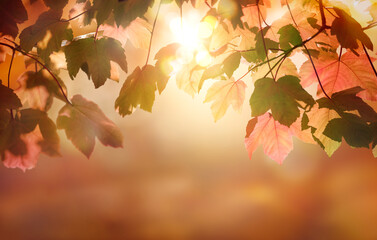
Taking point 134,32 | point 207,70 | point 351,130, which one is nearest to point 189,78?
point 207,70

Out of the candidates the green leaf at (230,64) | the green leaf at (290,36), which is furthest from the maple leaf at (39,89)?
the green leaf at (290,36)

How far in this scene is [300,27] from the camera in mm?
935

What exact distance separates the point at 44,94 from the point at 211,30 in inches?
21.1

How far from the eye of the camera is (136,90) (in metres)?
0.86

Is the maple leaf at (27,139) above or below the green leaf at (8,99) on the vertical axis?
below

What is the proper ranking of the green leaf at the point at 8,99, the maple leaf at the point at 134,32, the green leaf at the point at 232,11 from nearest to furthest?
the green leaf at the point at 232,11 → the green leaf at the point at 8,99 → the maple leaf at the point at 134,32

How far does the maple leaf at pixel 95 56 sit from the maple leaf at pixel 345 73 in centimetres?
55

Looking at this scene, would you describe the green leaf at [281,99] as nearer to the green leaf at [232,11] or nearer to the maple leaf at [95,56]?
the green leaf at [232,11]

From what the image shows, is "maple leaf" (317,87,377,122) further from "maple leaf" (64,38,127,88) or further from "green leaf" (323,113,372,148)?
"maple leaf" (64,38,127,88)

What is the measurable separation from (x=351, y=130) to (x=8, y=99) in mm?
880

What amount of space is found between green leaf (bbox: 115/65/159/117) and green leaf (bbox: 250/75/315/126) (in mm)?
292

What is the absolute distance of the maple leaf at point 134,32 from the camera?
0.93 metres

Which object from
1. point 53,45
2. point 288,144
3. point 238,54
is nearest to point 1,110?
point 53,45

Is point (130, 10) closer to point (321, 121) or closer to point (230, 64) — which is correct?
point (230, 64)
